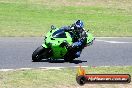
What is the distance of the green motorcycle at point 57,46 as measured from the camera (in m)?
16.2

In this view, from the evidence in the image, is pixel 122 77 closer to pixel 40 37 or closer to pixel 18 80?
pixel 18 80

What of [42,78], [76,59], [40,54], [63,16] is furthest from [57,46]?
[63,16]

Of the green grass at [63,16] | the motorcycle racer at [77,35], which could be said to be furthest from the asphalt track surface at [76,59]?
the green grass at [63,16]

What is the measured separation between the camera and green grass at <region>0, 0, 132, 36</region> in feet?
91.1

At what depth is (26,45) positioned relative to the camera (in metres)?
21.1

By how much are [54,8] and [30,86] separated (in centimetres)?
2986

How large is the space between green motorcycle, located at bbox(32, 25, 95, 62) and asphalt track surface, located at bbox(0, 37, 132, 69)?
23cm

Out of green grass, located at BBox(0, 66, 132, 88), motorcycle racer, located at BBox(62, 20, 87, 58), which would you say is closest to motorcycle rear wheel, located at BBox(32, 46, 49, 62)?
motorcycle racer, located at BBox(62, 20, 87, 58)

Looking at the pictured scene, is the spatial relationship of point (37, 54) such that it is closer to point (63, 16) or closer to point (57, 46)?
point (57, 46)

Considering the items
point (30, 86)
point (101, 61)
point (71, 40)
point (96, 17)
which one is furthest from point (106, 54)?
point (96, 17)

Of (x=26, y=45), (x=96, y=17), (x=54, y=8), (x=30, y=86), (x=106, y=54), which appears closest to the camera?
(x=30, y=86)

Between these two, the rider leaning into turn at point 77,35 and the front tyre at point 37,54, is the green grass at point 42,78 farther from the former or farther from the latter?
the front tyre at point 37,54

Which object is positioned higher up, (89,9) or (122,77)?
(122,77)

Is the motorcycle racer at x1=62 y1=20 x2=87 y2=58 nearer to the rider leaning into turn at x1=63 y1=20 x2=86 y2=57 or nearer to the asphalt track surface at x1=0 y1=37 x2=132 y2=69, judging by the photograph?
the rider leaning into turn at x1=63 y1=20 x2=86 y2=57
